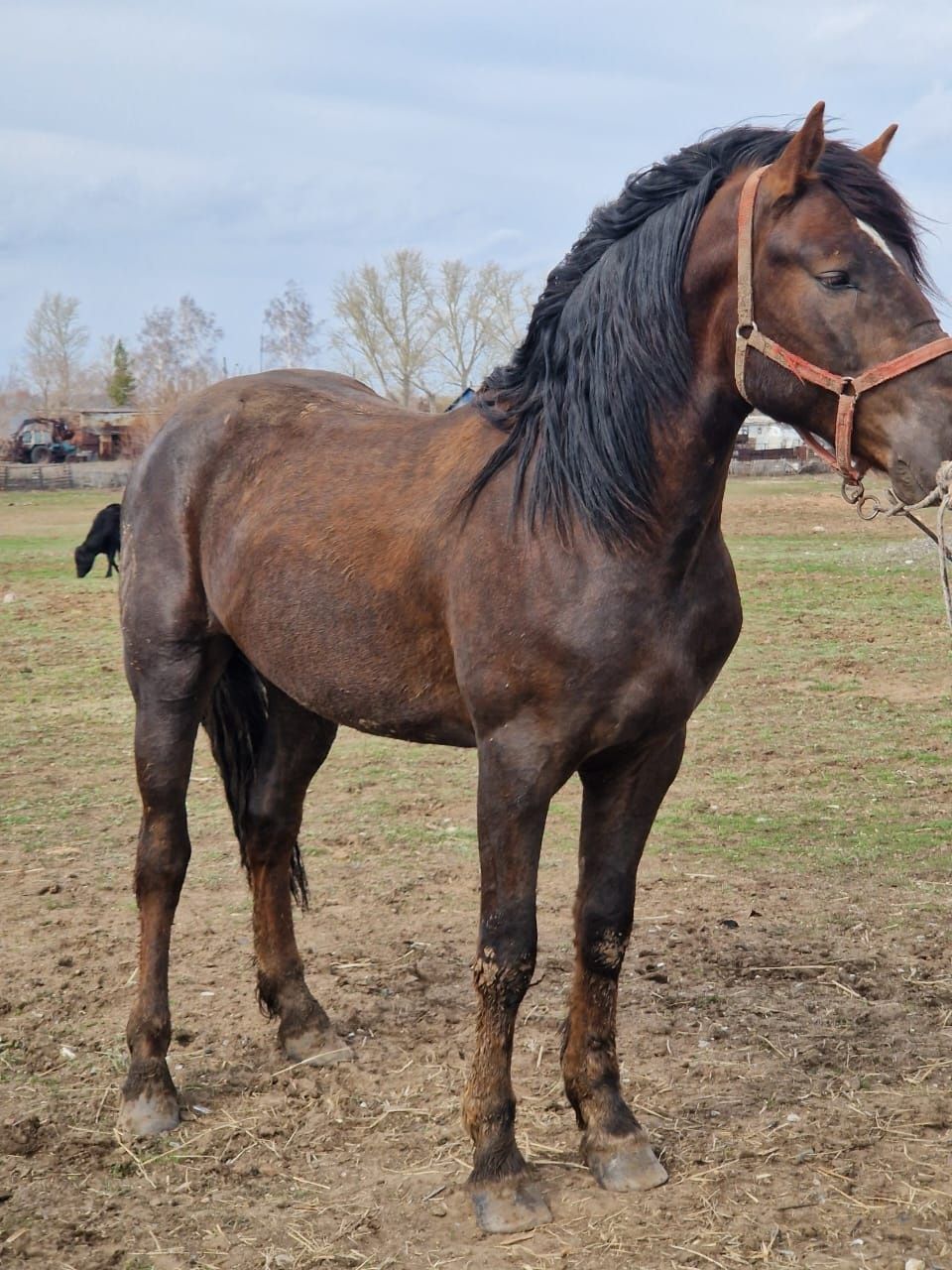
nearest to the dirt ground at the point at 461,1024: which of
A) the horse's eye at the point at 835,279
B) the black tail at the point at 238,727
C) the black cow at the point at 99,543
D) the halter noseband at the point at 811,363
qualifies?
the black tail at the point at 238,727

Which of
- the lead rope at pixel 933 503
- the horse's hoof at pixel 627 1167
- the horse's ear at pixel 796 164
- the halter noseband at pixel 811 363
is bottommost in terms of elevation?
the horse's hoof at pixel 627 1167

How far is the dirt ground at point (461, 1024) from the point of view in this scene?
3273 millimetres

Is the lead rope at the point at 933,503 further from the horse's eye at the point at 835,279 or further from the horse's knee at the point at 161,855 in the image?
the horse's knee at the point at 161,855

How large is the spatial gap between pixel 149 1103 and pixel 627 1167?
152 cm

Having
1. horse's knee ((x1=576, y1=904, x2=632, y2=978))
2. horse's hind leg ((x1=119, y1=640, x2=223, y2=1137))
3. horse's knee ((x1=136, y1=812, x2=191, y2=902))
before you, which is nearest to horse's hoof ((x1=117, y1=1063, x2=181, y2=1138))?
horse's hind leg ((x1=119, y1=640, x2=223, y2=1137))

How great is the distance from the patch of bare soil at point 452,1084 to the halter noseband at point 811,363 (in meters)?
1.94

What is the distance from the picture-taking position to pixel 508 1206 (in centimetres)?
332

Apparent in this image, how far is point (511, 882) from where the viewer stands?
329 cm

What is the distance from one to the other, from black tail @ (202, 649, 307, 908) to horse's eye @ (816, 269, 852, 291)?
251cm

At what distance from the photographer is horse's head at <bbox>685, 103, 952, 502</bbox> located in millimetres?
2752

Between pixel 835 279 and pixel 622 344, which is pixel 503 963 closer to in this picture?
pixel 622 344

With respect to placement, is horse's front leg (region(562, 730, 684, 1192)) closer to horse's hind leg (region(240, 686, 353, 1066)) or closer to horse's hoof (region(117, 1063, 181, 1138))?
horse's hind leg (region(240, 686, 353, 1066))

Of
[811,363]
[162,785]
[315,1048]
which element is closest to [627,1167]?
[315,1048]

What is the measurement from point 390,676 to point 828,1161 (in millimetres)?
1839
